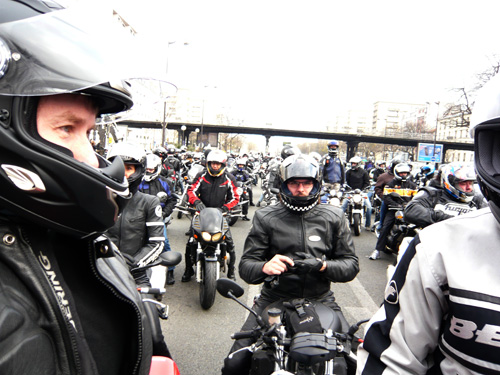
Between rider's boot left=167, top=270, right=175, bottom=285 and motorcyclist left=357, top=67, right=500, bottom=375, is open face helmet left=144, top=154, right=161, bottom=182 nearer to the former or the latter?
rider's boot left=167, top=270, right=175, bottom=285

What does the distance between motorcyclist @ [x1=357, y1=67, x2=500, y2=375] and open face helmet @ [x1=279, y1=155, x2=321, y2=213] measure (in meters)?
1.53

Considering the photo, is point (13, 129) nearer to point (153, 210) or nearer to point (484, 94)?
point (484, 94)

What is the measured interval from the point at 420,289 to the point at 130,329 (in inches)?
35.3

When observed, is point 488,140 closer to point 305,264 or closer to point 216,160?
point 305,264

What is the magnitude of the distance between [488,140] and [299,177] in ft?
5.86

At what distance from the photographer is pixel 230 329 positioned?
13.4ft

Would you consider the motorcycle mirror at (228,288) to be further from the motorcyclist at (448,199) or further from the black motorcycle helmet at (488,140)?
the motorcyclist at (448,199)

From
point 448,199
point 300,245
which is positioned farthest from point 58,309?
point 448,199

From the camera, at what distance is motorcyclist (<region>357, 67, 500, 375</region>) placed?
3.36 feet

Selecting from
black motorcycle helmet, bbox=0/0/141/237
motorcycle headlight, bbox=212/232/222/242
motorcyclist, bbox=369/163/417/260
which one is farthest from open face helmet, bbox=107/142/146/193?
motorcyclist, bbox=369/163/417/260

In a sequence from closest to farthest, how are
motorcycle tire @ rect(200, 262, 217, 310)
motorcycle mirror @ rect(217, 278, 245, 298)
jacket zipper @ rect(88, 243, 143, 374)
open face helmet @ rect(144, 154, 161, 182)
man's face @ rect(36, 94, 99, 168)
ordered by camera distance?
1. man's face @ rect(36, 94, 99, 168)
2. jacket zipper @ rect(88, 243, 143, 374)
3. motorcycle mirror @ rect(217, 278, 245, 298)
4. motorcycle tire @ rect(200, 262, 217, 310)
5. open face helmet @ rect(144, 154, 161, 182)

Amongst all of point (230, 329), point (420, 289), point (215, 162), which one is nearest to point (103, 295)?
point (420, 289)

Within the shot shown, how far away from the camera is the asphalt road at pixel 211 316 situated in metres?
3.50

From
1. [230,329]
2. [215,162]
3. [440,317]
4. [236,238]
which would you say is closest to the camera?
[440,317]
